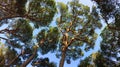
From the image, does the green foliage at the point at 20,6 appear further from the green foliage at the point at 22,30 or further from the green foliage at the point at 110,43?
the green foliage at the point at 110,43

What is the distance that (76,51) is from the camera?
21312 mm

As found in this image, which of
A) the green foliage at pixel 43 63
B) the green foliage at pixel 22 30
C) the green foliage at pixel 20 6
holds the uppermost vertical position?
the green foliage at pixel 22 30

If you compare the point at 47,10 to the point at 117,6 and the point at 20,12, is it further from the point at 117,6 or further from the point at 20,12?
the point at 117,6

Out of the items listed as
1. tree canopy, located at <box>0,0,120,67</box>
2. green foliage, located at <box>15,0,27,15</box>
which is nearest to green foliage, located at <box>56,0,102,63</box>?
tree canopy, located at <box>0,0,120,67</box>

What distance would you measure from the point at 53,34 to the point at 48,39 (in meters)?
0.58

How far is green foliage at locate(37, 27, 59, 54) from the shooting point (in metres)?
20.2

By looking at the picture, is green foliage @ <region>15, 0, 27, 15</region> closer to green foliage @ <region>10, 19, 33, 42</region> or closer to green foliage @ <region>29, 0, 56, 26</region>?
green foliage @ <region>29, 0, 56, 26</region>

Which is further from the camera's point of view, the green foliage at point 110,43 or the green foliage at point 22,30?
the green foliage at point 22,30

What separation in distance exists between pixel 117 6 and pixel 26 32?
759 cm

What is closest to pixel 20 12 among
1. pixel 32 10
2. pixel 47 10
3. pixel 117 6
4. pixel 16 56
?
pixel 32 10

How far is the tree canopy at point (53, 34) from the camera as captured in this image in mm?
17000

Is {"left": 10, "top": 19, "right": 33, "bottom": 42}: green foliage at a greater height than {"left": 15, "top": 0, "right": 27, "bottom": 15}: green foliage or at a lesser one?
greater

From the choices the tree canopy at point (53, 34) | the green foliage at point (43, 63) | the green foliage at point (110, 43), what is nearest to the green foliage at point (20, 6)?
the tree canopy at point (53, 34)

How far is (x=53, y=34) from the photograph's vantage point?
2053 cm
